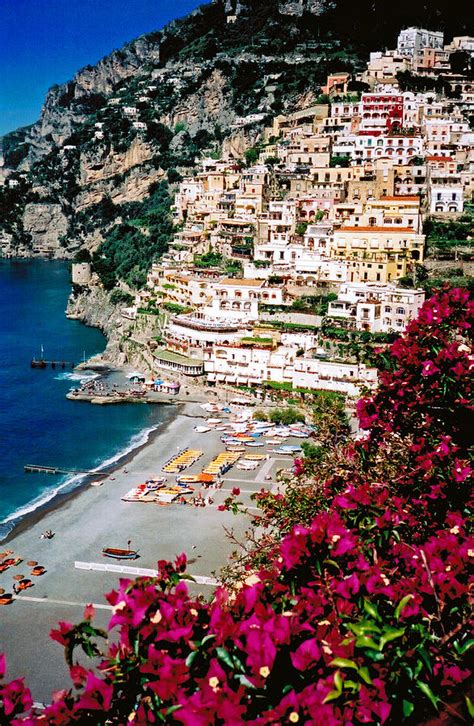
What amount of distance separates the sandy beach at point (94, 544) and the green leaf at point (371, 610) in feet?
37.0

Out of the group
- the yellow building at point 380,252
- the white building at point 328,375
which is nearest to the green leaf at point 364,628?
the white building at point 328,375

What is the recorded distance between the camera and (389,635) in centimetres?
274

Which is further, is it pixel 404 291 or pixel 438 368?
pixel 404 291

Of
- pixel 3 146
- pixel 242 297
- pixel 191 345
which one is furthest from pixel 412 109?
pixel 3 146

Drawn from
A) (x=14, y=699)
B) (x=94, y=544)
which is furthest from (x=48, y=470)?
(x=14, y=699)

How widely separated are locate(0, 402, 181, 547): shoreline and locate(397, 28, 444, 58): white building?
40.7 metres

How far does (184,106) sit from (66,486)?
57.0m

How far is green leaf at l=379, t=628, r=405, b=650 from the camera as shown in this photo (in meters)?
2.71

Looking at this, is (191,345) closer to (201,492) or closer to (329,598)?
(201,492)

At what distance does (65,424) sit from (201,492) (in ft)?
30.6

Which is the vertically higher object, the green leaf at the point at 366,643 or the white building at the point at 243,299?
the green leaf at the point at 366,643

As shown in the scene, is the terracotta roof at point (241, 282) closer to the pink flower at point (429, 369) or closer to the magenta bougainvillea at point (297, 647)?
the pink flower at point (429, 369)

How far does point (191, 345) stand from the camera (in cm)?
3409

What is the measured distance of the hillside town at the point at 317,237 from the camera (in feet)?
103
